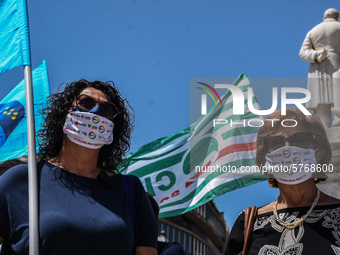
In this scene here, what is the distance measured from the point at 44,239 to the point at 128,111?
1.14m

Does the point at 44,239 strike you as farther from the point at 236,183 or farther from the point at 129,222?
the point at 236,183

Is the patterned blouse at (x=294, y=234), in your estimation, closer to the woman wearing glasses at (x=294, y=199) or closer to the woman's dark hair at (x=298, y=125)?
the woman wearing glasses at (x=294, y=199)

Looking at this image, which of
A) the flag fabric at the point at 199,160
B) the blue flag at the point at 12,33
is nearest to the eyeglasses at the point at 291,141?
the blue flag at the point at 12,33

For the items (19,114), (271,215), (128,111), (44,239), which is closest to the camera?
(44,239)

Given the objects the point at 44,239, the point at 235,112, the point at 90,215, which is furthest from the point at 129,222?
the point at 235,112

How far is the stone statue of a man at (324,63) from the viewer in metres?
12.1

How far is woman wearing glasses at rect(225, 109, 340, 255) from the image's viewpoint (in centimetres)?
356

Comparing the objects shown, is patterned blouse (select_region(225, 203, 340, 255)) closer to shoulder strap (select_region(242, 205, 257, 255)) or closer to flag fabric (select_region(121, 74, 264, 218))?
shoulder strap (select_region(242, 205, 257, 255))

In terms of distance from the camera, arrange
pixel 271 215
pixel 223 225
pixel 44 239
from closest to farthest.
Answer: pixel 44 239 < pixel 271 215 < pixel 223 225

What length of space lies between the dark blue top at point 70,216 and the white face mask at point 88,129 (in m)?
0.22

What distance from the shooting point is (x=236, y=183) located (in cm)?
848

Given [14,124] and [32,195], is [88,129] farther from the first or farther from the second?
[14,124]

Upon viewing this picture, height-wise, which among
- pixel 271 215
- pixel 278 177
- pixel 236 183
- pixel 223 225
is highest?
pixel 278 177

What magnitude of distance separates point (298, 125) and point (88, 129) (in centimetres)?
166
